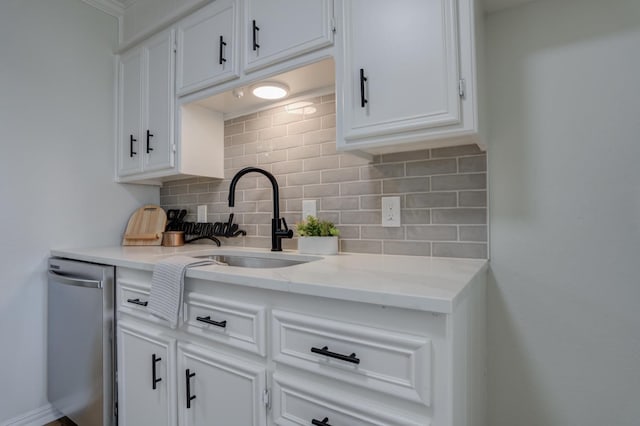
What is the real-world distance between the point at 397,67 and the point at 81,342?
6.28 ft

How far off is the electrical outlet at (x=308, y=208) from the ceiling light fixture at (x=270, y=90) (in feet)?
1.88

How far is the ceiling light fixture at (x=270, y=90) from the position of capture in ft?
5.23

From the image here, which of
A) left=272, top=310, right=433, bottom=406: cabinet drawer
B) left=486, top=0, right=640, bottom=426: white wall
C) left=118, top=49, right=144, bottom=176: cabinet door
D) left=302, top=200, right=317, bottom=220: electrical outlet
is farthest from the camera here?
left=118, top=49, right=144, bottom=176: cabinet door

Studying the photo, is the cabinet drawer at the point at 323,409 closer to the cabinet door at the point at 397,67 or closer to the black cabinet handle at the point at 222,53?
the cabinet door at the point at 397,67

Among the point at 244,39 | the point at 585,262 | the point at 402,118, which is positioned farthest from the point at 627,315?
the point at 244,39

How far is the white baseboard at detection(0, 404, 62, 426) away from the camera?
5.83ft

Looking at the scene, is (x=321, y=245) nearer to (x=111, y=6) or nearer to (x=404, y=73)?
(x=404, y=73)

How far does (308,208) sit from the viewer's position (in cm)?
175

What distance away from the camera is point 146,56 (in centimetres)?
203

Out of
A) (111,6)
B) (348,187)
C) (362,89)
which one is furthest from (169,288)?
(111,6)

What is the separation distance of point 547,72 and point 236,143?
5.32ft

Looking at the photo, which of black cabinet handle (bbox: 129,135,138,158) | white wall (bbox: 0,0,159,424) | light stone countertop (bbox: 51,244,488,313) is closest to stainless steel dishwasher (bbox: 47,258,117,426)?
white wall (bbox: 0,0,159,424)

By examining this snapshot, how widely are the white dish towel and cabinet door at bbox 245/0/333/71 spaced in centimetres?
93

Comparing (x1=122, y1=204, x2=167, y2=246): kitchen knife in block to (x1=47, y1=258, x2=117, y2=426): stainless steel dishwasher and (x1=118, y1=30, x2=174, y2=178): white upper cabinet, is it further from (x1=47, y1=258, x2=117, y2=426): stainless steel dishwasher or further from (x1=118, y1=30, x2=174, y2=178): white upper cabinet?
(x1=47, y1=258, x2=117, y2=426): stainless steel dishwasher
